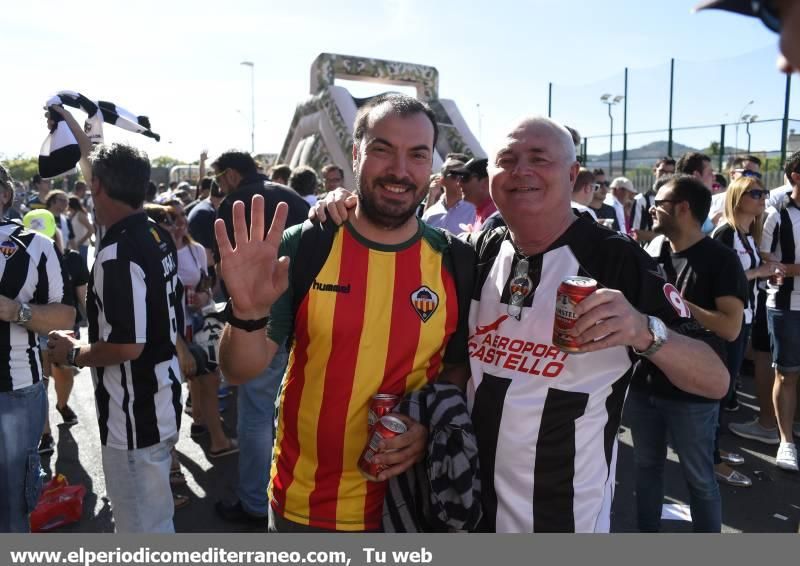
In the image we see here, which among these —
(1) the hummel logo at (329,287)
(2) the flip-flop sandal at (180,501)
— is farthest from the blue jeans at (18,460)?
(1) the hummel logo at (329,287)

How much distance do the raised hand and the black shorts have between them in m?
4.91

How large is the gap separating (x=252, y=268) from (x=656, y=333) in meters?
1.19

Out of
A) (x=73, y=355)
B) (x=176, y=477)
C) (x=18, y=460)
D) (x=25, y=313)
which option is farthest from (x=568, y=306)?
(x=176, y=477)

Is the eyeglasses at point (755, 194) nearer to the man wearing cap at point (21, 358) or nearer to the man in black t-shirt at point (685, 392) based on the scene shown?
the man in black t-shirt at point (685, 392)

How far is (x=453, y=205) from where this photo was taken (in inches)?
219

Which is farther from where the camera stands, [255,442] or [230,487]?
[230,487]

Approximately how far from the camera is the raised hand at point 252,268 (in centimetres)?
174

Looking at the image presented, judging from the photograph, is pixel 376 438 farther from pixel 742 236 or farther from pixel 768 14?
pixel 742 236

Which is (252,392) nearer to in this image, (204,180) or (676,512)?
(676,512)

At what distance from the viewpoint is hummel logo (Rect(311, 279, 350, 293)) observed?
1.90 m

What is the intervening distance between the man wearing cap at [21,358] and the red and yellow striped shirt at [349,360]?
1423 mm
